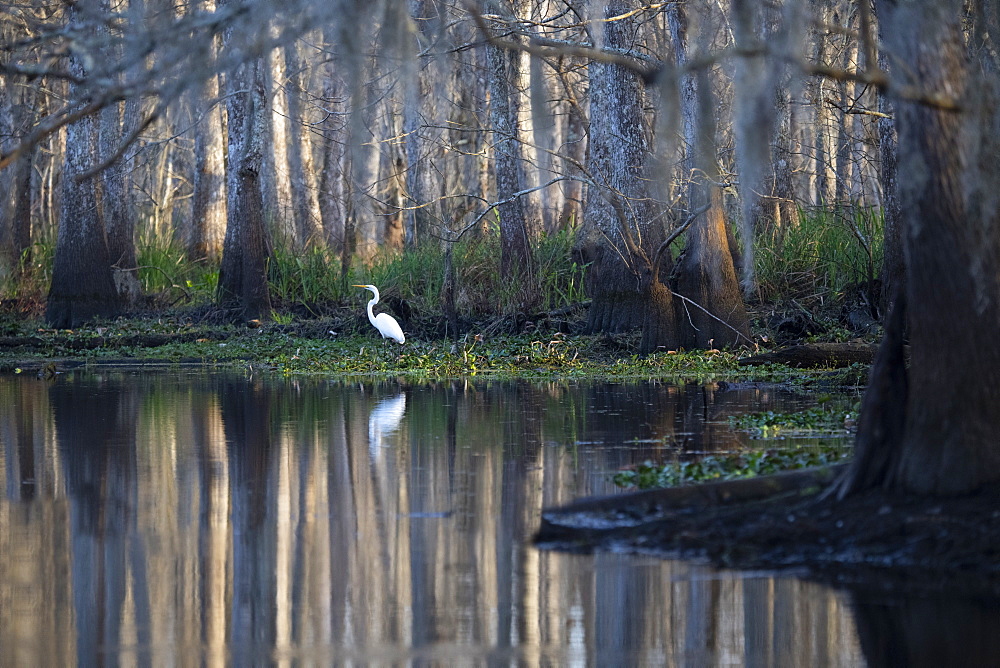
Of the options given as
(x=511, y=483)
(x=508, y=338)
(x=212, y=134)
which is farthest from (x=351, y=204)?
(x=511, y=483)

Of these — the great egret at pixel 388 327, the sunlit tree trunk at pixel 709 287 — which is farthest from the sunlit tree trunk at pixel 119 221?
the sunlit tree trunk at pixel 709 287

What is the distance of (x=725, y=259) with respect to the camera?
56.3 feet

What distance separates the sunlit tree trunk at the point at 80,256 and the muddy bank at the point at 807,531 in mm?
19845

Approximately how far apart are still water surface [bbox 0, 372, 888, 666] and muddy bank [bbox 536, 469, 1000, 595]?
0.24 meters

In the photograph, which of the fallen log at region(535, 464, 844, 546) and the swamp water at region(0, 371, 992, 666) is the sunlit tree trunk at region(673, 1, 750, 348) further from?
the fallen log at region(535, 464, 844, 546)

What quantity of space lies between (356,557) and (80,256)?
20.5 m

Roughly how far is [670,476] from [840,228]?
13.0 meters

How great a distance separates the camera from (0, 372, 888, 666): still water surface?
500 cm

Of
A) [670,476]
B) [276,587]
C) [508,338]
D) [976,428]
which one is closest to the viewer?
[276,587]

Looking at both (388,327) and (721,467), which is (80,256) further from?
(721,467)

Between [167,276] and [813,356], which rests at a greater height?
[167,276]

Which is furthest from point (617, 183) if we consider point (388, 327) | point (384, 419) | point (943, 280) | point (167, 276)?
point (943, 280)

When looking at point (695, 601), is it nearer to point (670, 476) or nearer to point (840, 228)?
point (670, 476)

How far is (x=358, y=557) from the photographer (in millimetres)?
6375
